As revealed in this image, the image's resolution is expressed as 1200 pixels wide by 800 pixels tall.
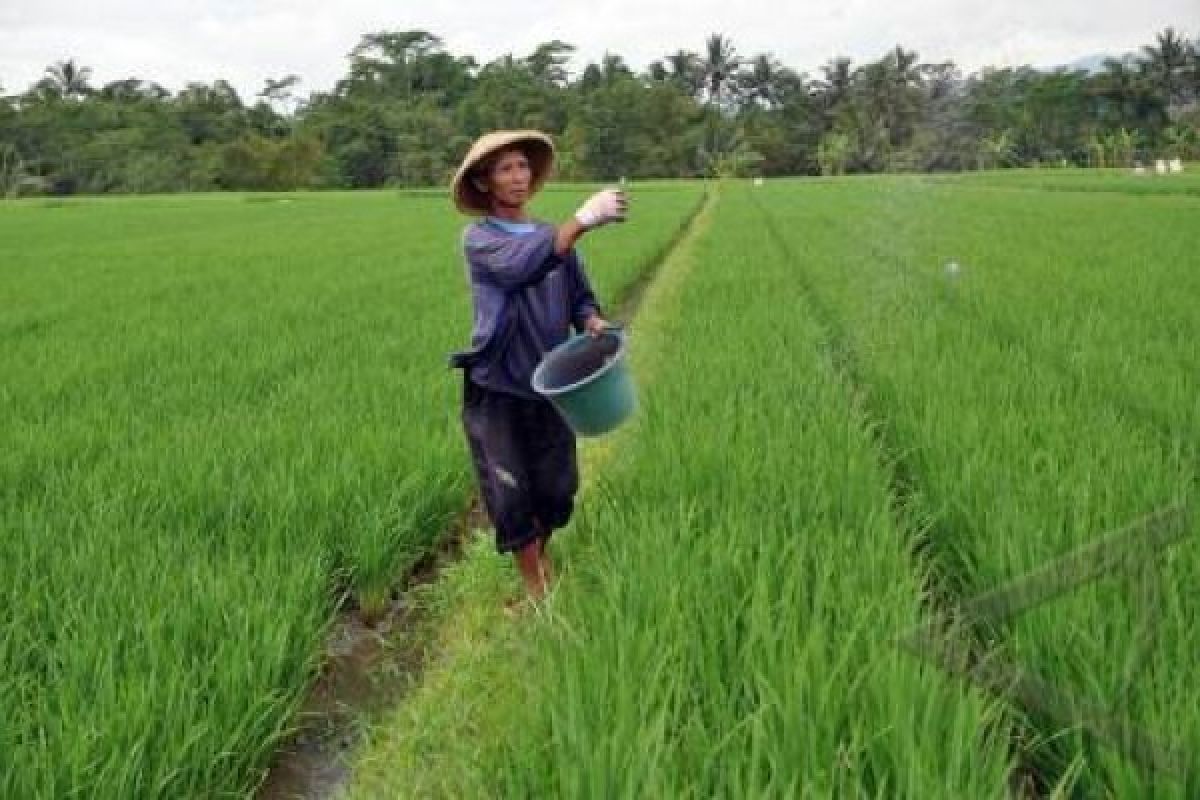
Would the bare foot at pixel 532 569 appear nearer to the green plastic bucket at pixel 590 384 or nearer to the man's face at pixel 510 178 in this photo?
the green plastic bucket at pixel 590 384

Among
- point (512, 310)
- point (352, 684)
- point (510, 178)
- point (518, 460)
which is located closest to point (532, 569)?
point (518, 460)

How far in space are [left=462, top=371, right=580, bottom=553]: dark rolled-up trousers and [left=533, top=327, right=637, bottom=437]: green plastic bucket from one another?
116mm

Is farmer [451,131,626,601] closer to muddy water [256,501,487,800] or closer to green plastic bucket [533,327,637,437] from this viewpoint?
green plastic bucket [533,327,637,437]

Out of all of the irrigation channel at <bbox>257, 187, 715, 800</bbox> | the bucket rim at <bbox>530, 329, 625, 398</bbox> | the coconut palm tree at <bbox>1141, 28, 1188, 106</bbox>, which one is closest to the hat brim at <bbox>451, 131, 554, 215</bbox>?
the bucket rim at <bbox>530, 329, 625, 398</bbox>

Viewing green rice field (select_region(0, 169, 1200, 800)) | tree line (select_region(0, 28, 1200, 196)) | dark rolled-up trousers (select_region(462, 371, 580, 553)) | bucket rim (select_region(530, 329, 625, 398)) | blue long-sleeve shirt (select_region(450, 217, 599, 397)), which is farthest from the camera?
tree line (select_region(0, 28, 1200, 196))

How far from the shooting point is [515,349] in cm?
235

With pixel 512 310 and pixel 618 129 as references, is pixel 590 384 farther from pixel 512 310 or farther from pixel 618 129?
pixel 618 129

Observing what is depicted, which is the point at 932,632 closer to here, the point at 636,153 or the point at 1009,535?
the point at 1009,535

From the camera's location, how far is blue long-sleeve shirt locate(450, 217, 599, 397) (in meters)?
2.20

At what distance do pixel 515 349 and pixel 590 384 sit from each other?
0.30 m

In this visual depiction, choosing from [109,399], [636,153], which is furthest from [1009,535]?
[636,153]

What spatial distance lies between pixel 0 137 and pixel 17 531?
51062 mm

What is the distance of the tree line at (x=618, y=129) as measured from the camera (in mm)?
46312

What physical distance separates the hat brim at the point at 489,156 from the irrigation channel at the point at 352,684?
3.44 feet
